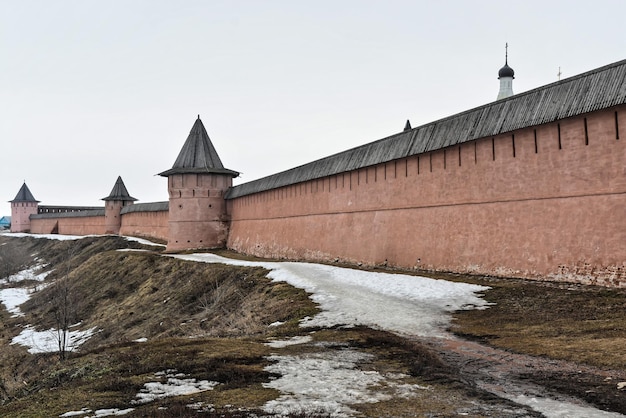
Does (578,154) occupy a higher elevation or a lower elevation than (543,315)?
higher

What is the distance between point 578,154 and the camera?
9.23 metres

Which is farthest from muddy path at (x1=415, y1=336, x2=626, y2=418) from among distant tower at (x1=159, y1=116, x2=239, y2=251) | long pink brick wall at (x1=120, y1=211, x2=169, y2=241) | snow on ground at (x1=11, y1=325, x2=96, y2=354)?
long pink brick wall at (x1=120, y1=211, x2=169, y2=241)

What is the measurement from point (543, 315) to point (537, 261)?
116 inches

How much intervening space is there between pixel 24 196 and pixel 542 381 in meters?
72.1

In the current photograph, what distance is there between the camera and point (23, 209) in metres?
63.0

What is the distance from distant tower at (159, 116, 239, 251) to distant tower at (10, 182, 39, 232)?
46.6 m

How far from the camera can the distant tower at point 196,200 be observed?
26469 millimetres

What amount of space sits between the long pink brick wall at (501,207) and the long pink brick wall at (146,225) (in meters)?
19.5

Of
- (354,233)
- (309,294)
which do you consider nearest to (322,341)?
(309,294)

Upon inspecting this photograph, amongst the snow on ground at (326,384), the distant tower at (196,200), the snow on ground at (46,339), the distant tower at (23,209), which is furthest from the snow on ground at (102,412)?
the distant tower at (23,209)

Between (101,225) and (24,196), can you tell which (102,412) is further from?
(24,196)

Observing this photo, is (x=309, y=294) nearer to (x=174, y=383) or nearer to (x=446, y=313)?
(x=446, y=313)

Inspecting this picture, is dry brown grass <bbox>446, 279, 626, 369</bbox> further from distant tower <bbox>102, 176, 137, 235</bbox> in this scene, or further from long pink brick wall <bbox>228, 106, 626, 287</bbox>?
distant tower <bbox>102, 176, 137, 235</bbox>

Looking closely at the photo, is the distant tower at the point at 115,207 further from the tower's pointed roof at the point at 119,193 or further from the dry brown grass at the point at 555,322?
the dry brown grass at the point at 555,322
